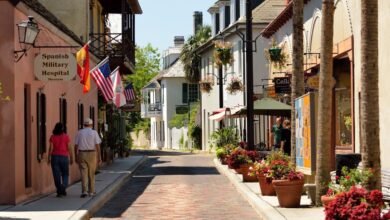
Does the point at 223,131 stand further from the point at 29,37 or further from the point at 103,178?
the point at 29,37

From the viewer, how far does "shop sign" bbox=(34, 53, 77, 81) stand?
18266 millimetres

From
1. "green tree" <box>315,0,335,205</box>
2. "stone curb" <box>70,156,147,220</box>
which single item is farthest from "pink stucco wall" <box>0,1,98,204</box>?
"green tree" <box>315,0,335,205</box>

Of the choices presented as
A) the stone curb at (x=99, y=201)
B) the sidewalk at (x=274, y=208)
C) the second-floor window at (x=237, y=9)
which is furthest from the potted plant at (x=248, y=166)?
the second-floor window at (x=237, y=9)

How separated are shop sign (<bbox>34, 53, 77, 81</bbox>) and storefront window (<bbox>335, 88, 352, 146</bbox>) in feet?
32.9

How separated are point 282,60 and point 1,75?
1452 centimetres

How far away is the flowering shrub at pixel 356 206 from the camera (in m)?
10.4

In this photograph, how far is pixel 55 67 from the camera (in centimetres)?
Result: 1859

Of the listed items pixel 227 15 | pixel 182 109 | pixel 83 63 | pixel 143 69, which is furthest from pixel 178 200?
pixel 143 69

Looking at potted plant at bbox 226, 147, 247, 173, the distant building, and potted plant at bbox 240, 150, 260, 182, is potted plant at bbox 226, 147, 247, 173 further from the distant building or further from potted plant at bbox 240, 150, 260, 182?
the distant building

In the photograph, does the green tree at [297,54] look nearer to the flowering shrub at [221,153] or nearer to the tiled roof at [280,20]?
the tiled roof at [280,20]

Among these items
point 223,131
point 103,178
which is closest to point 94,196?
point 103,178

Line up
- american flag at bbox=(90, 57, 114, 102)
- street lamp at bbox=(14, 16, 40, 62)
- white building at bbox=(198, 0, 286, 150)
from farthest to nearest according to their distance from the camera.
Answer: white building at bbox=(198, 0, 286, 150) < american flag at bbox=(90, 57, 114, 102) < street lamp at bbox=(14, 16, 40, 62)

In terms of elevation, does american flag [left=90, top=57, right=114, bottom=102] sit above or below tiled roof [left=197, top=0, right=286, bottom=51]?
below

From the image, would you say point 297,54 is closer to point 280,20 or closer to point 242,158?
point 242,158
